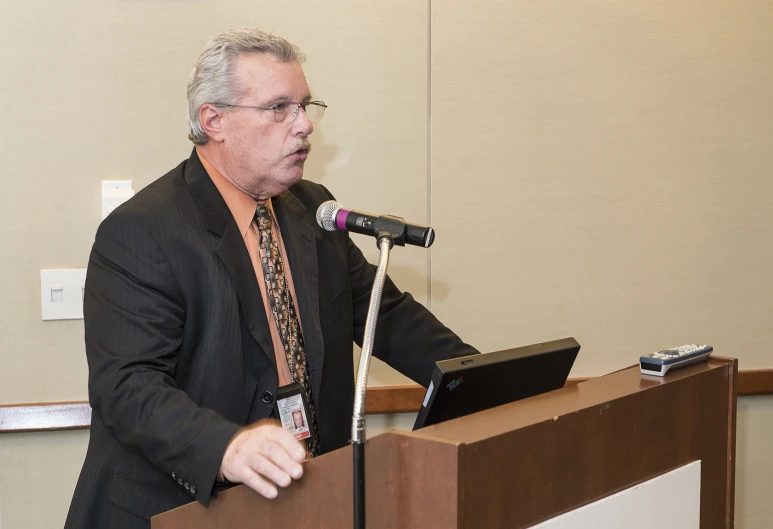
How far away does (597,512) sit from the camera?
1.29 m

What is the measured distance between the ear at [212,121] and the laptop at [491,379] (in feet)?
3.10

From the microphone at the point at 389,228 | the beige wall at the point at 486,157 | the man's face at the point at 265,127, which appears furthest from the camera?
the beige wall at the point at 486,157

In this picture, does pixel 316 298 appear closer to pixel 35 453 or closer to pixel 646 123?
pixel 35 453

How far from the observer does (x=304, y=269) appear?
204cm

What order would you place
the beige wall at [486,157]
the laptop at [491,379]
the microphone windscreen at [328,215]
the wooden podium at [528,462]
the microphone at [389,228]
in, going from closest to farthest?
the wooden podium at [528,462]
the laptop at [491,379]
the microphone at [389,228]
the microphone windscreen at [328,215]
the beige wall at [486,157]

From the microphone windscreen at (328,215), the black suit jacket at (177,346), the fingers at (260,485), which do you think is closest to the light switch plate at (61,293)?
the black suit jacket at (177,346)

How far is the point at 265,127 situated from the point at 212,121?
5.4 inches

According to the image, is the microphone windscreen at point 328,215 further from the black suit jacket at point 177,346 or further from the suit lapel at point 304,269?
the suit lapel at point 304,269

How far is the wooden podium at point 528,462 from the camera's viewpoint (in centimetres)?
111

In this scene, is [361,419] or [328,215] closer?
[361,419]

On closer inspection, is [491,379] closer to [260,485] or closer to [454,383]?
[454,383]

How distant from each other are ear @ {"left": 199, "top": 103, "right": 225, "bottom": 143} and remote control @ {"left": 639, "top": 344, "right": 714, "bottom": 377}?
41.3 inches

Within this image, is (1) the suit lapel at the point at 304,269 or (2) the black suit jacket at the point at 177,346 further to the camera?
(1) the suit lapel at the point at 304,269

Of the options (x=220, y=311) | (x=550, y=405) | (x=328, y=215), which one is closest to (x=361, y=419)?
(x=550, y=405)
